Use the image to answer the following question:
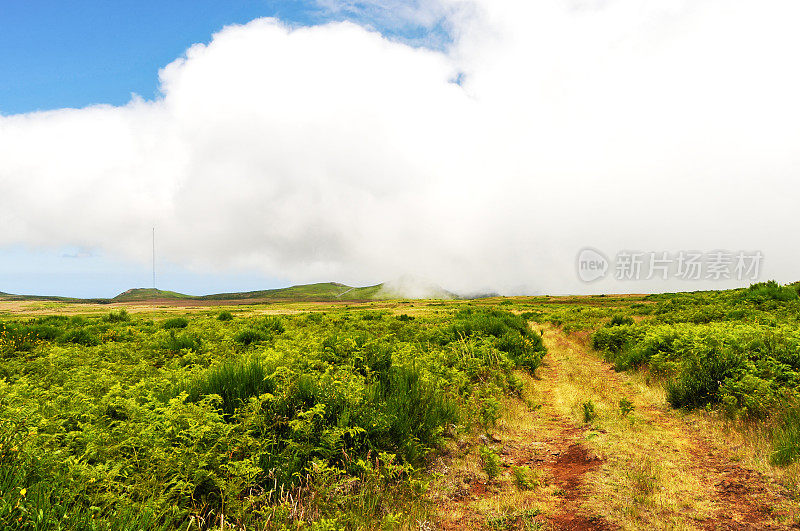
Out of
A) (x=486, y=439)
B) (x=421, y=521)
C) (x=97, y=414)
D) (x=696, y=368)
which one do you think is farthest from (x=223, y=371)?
(x=696, y=368)

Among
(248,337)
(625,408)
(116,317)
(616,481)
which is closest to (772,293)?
(625,408)

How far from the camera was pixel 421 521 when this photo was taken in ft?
16.9

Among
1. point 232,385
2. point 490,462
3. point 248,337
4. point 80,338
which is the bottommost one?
point 490,462

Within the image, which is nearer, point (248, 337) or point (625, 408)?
point (625, 408)

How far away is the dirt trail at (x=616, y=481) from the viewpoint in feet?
17.1

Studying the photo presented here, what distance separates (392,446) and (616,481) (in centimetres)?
358

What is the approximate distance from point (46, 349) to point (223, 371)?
12.2 metres

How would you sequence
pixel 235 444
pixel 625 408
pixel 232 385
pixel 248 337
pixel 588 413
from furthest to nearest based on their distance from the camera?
1. pixel 248 337
2. pixel 625 408
3. pixel 588 413
4. pixel 232 385
5. pixel 235 444

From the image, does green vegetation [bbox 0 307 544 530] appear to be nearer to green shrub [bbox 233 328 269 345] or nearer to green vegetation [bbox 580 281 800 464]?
green vegetation [bbox 580 281 800 464]

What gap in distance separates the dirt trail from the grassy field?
1.4 inches

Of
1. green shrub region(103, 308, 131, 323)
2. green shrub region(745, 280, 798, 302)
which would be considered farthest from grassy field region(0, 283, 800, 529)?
green shrub region(103, 308, 131, 323)

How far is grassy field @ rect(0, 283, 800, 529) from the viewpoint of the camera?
4256 mm

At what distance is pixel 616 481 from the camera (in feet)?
20.3

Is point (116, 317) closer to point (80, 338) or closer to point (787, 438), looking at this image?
point (80, 338)
